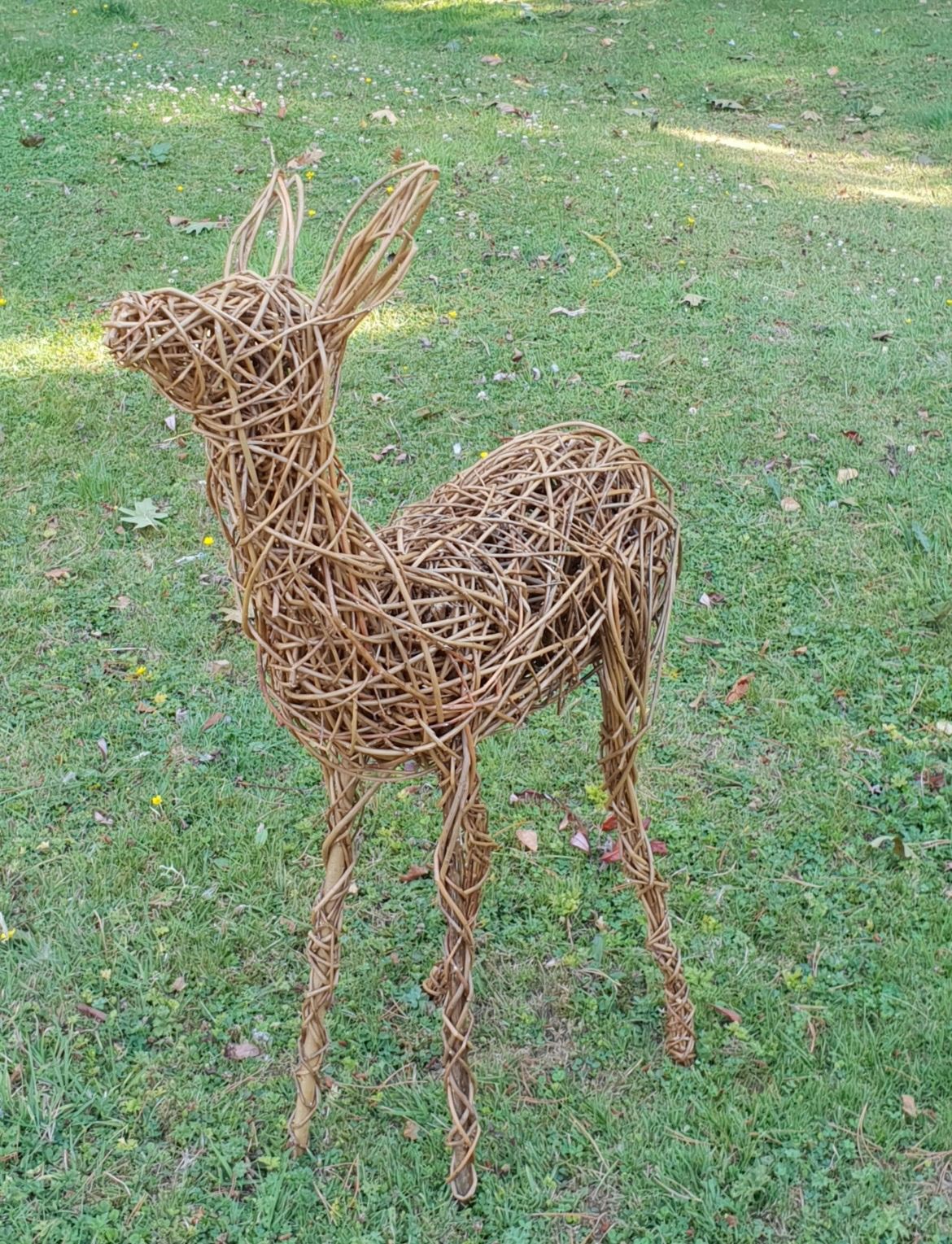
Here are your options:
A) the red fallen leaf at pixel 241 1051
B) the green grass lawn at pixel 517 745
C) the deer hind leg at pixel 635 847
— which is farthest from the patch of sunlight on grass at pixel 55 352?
the deer hind leg at pixel 635 847

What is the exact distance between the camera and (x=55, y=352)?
19.4 feet

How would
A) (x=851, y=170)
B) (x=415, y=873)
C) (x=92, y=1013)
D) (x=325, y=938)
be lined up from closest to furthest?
(x=325, y=938) → (x=92, y=1013) → (x=415, y=873) → (x=851, y=170)

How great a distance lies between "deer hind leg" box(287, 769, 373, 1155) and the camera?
7.87 feet


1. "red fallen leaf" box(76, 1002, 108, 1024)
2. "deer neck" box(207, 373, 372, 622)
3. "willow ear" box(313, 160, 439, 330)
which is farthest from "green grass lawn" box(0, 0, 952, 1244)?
"willow ear" box(313, 160, 439, 330)

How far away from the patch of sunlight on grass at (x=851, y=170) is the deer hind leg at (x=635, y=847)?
21.0 feet

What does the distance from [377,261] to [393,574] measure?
22.1 inches

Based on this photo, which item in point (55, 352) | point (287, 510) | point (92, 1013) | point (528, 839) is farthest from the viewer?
point (55, 352)

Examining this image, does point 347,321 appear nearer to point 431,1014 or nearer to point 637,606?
point 637,606

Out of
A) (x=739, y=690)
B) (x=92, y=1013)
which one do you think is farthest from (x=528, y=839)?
(x=92, y=1013)

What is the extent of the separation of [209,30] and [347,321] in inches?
357

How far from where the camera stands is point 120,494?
5051mm

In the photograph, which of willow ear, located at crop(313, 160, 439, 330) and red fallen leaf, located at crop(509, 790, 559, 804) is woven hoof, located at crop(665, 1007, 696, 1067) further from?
willow ear, located at crop(313, 160, 439, 330)

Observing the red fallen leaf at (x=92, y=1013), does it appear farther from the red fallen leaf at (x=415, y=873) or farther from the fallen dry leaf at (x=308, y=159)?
the fallen dry leaf at (x=308, y=159)

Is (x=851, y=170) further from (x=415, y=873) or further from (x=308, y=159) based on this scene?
(x=415, y=873)
